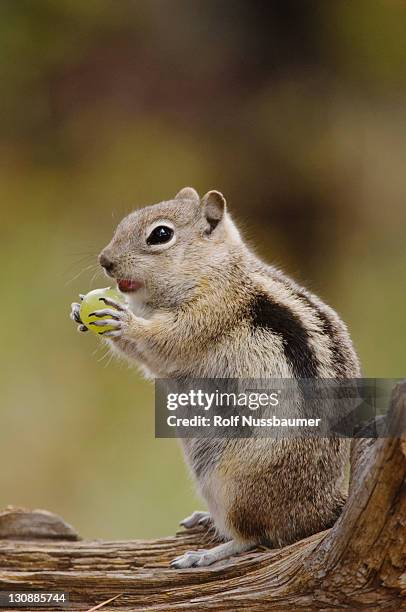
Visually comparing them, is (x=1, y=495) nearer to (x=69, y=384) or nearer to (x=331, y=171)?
(x=69, y=384)

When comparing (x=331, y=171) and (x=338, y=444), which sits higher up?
(x=331, y=171)

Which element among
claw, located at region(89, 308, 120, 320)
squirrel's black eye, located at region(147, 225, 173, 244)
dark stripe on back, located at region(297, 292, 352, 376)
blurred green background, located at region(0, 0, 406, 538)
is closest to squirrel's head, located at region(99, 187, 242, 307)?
squirrel's black eye, located at region(147, 225, 173, 244)

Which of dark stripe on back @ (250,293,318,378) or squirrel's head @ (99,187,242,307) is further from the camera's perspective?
squirrel's head @ (99,187,242,307)

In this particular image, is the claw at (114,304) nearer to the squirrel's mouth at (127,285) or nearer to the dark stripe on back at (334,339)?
the squirrel's mouth at (127,285)

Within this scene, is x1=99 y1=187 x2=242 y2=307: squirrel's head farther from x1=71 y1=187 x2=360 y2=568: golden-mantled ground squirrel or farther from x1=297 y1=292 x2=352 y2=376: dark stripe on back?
x1=297 y1=292 x2=352 y2=376: dark stripe on back

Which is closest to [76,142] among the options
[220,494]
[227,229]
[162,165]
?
[162,165]

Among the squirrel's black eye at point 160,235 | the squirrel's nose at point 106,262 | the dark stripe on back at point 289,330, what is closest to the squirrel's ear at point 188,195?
the squirrel's black eye at point 160,235
